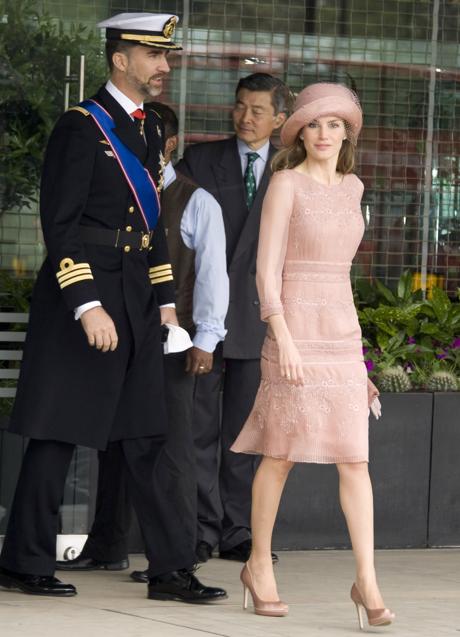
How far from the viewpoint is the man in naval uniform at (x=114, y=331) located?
19.8 feet

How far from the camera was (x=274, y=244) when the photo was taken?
5906 mm

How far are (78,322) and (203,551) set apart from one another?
1503mm

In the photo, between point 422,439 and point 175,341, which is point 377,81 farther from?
point 175,341

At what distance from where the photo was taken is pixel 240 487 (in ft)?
24.3

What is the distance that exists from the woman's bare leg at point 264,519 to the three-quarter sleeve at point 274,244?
0.53 meters

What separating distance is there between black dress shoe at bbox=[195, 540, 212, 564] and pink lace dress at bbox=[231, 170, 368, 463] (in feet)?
4.15

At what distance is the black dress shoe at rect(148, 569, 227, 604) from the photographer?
620 cm

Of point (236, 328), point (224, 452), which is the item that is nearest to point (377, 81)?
point (236, 328)

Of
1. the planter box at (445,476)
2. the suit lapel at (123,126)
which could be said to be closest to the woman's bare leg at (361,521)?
the suit lapel at (123,126)

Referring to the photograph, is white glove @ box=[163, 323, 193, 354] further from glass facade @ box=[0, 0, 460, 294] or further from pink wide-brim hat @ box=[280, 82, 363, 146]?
glass facade @ box=[0, 0, 460, 294]

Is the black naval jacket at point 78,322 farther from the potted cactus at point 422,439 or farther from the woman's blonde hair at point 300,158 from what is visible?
the potted cactus at point 422,439

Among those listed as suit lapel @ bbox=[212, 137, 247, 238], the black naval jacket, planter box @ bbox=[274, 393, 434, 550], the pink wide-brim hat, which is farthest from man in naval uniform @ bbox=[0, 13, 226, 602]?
planter box @ bbox=[274, 393, 434, 550]

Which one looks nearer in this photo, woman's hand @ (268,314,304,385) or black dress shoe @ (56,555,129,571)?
woman's hand @ (268,314,304,385)

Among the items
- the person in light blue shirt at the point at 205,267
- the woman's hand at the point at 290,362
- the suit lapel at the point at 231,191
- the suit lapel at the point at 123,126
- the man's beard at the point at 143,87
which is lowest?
the woman's hand at the point at 290,362
